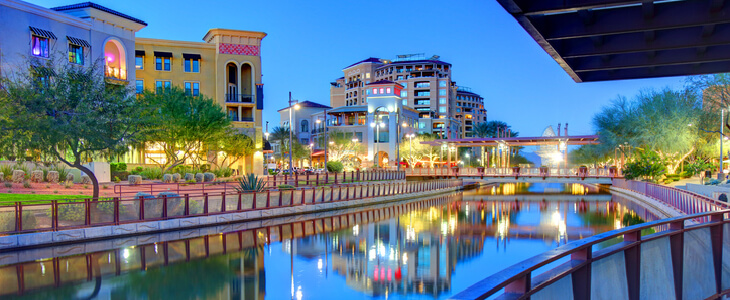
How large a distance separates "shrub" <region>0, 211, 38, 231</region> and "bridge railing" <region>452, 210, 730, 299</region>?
20.7 m

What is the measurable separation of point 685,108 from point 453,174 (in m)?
27.9

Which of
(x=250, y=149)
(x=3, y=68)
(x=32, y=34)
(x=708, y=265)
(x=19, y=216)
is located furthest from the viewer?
(x=250, y=149)

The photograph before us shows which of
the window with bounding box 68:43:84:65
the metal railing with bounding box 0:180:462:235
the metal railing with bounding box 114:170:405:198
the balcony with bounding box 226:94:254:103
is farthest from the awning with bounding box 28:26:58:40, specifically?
the balcony with bounding box 226:94:254:103

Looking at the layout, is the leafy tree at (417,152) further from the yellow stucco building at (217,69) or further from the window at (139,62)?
the window at (139,62)

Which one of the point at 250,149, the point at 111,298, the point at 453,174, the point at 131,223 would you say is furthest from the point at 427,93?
the point at 111,298

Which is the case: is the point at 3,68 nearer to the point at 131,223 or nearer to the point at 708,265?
the point at 131,223

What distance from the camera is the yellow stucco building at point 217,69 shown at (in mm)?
59719

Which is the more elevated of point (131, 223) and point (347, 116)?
point (347, 116)

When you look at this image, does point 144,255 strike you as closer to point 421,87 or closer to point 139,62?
point 139,62

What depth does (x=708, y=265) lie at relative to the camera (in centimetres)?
916

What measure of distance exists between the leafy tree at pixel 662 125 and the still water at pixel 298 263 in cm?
2833

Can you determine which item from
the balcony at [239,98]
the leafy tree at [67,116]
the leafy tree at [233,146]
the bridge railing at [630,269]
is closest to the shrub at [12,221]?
the leafy tree at [67,116]

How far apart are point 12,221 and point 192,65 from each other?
143ft

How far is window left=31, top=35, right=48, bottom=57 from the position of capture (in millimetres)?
40031
